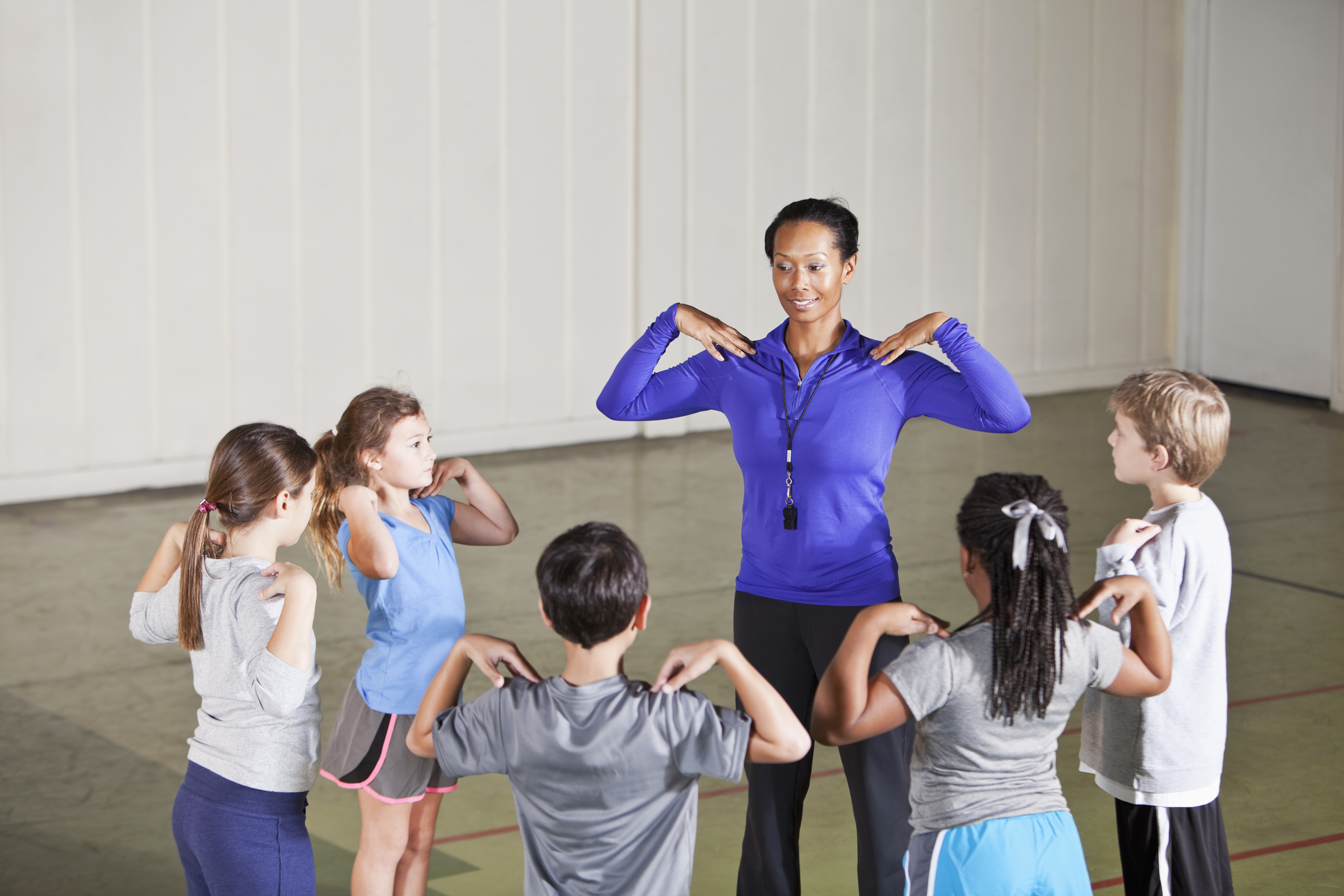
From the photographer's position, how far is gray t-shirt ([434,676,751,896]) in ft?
6.79

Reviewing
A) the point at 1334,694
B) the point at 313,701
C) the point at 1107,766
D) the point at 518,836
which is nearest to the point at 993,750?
the point at 1107,766

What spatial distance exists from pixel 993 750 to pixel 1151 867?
632 mm

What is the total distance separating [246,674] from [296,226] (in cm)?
536

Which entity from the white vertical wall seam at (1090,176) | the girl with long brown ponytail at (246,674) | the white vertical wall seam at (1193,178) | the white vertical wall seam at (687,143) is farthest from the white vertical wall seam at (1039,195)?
the girl with long brown ponytail at (246,674)

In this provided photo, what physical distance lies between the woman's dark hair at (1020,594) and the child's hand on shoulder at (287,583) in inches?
38.6

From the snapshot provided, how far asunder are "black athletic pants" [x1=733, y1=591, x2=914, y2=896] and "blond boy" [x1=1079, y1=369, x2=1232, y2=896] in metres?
0.37

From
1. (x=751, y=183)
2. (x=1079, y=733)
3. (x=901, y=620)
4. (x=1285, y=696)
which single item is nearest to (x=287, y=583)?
(x=901, y=620)

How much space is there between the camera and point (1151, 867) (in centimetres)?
266

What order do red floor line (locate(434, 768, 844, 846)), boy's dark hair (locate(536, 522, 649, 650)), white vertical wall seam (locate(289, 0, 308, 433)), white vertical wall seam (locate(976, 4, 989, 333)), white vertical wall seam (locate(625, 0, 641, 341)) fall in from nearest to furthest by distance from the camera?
boy's dark hair (locate(536, 522, 649, 650)), red floor line (locate(434, 768, 844, 846)), white vertical wall seam (locate(289, 0, 308, 433)), white vertical wall seam (locate(625, 0, 641, 341)), white vertical wall seam (locate(976, 4, 989, 333))

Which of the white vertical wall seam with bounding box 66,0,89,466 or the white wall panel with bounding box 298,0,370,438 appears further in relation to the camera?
the white wall panel with bounding box 298,0,370,438

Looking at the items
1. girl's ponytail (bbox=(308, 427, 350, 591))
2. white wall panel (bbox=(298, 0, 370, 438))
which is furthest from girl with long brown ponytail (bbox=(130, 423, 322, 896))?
white wall panel (bbox=(298, 0, 370, 438))

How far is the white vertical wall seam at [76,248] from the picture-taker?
22.2ft

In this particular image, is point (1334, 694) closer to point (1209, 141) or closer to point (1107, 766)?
point (1107, 766)

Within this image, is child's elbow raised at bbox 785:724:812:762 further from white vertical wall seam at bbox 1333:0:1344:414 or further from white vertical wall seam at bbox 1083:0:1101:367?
white vertical wall seam at bbox 1083:0:1101:367
